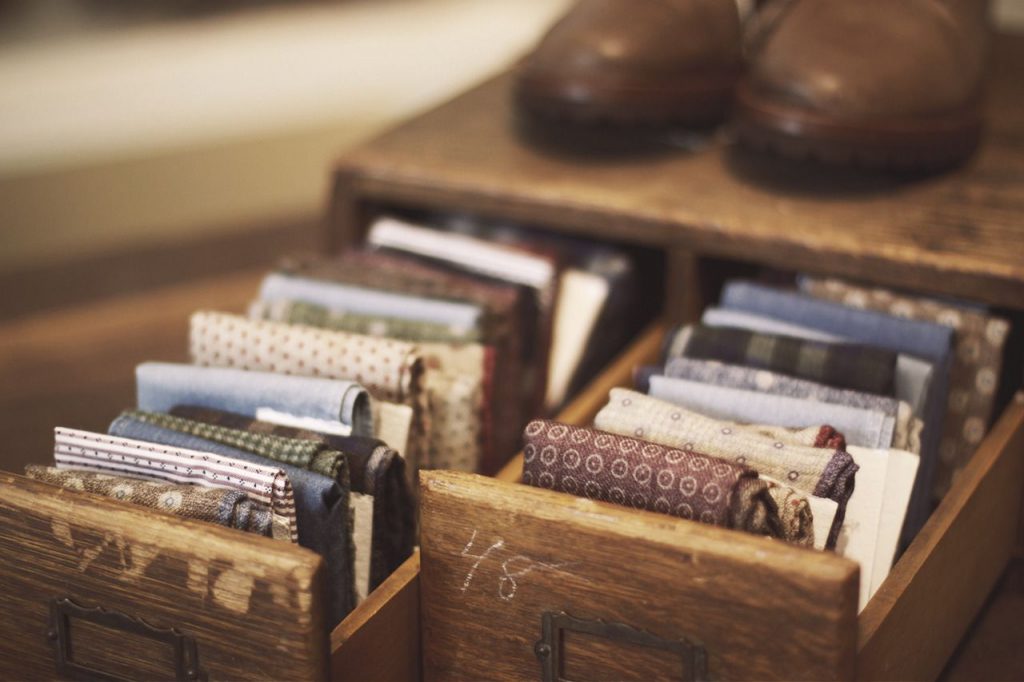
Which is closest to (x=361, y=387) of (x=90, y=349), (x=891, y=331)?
(x=891, y=331)

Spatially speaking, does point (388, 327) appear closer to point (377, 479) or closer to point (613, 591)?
point (377, 479)

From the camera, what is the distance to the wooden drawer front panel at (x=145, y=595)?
2.00 feet

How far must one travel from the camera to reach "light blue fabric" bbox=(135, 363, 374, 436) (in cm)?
78

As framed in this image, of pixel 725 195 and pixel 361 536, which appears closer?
pixel 361 536

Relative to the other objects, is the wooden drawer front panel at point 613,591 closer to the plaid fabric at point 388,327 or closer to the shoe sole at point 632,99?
the plaid fabric at point 388,327

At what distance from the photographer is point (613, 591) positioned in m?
0.62

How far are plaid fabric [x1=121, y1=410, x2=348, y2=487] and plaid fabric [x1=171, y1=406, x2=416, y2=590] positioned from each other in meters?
0.01

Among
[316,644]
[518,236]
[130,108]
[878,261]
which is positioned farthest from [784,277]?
[130,108]

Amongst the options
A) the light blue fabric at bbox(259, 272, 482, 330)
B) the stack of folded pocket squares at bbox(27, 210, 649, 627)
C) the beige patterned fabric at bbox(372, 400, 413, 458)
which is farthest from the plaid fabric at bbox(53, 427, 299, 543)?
the light blue fabric at bbox(259, 272, 482, 330)

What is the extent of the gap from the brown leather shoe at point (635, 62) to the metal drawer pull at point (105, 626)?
566 millimetres

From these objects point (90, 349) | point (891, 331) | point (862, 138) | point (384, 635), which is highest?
point (862, 138)

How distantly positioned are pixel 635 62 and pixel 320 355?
1.20ft

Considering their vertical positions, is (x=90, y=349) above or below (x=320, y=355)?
below

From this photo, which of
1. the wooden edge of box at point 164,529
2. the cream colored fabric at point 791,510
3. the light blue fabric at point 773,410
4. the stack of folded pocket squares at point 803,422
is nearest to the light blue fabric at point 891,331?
the stack of folded pocket squares at point 803,422
